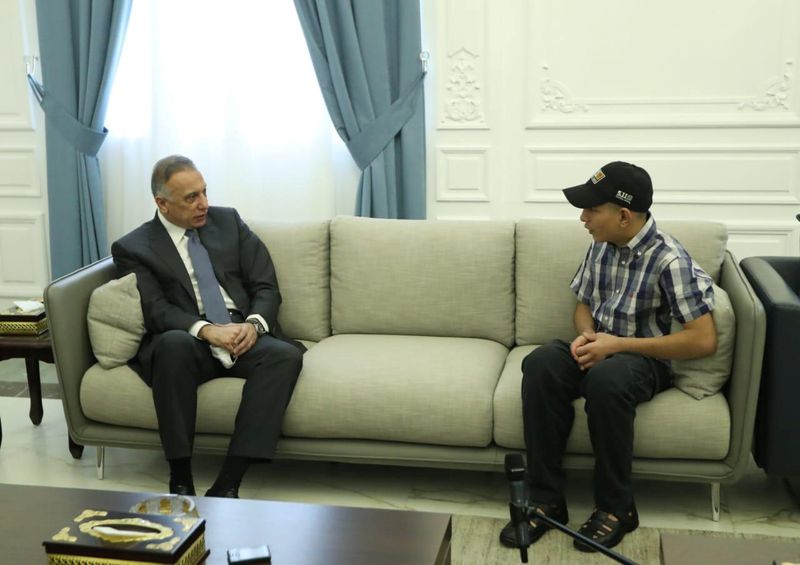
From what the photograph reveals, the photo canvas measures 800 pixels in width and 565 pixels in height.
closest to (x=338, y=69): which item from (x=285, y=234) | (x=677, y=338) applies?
(x=285, y=234)

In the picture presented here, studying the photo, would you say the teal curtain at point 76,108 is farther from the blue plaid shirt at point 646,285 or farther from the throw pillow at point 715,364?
the throw pillow at point 715,364

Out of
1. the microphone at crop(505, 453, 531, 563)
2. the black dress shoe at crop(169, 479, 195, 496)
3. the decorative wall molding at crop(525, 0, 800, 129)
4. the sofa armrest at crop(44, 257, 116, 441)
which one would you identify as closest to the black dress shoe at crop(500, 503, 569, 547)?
the black dress shoe at crop(169, 479, 195, 496)

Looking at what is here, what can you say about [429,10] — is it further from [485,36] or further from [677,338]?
[677,338]

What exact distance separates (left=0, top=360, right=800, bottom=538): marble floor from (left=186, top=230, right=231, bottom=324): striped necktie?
21.7 inches

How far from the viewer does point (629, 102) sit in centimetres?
408

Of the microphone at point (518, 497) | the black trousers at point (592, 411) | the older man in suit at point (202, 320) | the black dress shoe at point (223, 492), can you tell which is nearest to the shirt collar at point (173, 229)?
the older man in suit at point (202, 320)

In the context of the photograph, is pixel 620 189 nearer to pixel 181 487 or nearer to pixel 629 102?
pixel 629 102

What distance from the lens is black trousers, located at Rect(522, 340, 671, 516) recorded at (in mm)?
2768

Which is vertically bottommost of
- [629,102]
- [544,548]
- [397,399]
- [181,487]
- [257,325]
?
[544,548]

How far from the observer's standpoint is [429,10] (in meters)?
4.18

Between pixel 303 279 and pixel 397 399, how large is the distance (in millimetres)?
750

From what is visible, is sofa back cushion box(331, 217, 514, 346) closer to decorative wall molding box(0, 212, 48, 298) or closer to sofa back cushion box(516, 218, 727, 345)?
sofa back cushion box(516, 218, 727, 345)

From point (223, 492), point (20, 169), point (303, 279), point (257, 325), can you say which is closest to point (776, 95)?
point (303, 279)

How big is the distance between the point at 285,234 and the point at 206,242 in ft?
1.03
